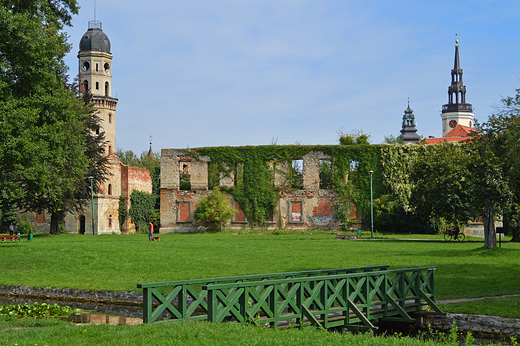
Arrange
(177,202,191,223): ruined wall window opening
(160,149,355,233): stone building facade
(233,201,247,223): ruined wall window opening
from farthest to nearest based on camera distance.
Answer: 1. (177,202,191,223): ruined wall window opening
2. (233,201,247,223): ruined wall window opening
3. (160,149,355,233): stone building facade

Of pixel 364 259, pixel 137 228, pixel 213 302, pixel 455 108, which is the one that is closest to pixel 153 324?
pixel 213 302

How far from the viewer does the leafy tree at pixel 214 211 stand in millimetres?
49969

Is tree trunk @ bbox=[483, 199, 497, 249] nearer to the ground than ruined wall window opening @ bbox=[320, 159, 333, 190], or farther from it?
nearer to the ground

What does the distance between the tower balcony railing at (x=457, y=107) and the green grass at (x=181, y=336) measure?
12216 centimetres

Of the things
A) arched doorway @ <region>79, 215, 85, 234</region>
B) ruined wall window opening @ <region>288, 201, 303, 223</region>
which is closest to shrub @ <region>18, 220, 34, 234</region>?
arched doorway @ <region>79, 215, 85, 234</region>

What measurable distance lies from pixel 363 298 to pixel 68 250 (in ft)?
53.2

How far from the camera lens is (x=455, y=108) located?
4808 inches

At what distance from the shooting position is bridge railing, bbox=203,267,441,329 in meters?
9.86

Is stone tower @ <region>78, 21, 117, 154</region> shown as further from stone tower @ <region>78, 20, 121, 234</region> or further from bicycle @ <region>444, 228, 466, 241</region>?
bicycle @ <region>444, 228, 466, 241</region>

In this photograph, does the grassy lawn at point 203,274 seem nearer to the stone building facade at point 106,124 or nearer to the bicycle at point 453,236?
the bicycle at point 453,236

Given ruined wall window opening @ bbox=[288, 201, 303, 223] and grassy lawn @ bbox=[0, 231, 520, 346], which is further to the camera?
ruined wall window opening @ bbox=[288, 201, 303, 223]

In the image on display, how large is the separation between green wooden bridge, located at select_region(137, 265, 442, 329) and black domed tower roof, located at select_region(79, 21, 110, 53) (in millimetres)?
50527

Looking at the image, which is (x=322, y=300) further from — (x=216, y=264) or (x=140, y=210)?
(x=140, y=210)

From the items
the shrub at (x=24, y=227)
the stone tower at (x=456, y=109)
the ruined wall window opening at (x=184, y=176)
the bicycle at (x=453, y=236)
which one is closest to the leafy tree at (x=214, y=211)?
the ruined wall window opening at (x=184, y=176)
